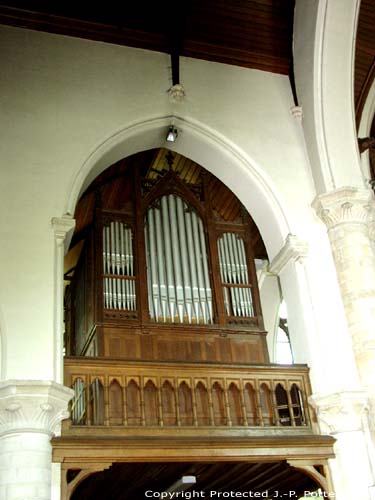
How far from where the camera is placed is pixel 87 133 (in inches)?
376

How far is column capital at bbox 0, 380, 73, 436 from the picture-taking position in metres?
7.15

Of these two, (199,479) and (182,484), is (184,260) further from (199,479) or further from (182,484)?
(182,484)

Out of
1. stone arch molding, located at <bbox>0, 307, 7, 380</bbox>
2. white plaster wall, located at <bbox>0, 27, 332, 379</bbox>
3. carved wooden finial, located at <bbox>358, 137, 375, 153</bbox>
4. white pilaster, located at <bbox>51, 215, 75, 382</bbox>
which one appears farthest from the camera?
carved wooden finial, located at <bbox>358, 137, 375, 153</bbox>

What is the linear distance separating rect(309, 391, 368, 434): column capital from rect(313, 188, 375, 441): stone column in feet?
0.47

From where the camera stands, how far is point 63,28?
1018 centimetres

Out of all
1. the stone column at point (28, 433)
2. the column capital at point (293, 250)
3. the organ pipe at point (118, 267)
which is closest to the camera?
the stone column at point (28, 433)

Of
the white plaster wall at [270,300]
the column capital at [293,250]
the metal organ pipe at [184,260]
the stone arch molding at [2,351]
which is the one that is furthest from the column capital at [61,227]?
the white plaster wall at [270,300]

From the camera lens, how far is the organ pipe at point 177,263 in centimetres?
977

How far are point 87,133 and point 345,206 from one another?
377cm

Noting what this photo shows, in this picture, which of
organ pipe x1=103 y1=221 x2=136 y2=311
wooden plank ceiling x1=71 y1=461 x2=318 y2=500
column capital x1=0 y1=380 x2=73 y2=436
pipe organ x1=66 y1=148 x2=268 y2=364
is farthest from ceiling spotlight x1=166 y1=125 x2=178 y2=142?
wooden plank ceiling x1=71 y1=461 x2=318 y2=500

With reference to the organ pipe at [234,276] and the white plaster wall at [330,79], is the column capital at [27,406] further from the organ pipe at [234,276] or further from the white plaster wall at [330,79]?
the white plaster wall at [330,79]

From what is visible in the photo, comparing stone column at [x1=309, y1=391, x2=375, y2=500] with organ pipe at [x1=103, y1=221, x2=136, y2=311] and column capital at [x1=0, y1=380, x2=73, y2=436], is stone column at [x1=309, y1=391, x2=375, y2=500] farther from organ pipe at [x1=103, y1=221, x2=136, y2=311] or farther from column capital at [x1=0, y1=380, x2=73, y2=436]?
column capital at [x1=0, y1=380, x2=73, y2=436]

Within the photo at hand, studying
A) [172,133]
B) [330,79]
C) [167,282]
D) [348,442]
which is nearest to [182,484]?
[348,442]

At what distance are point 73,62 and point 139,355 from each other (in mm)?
4417
